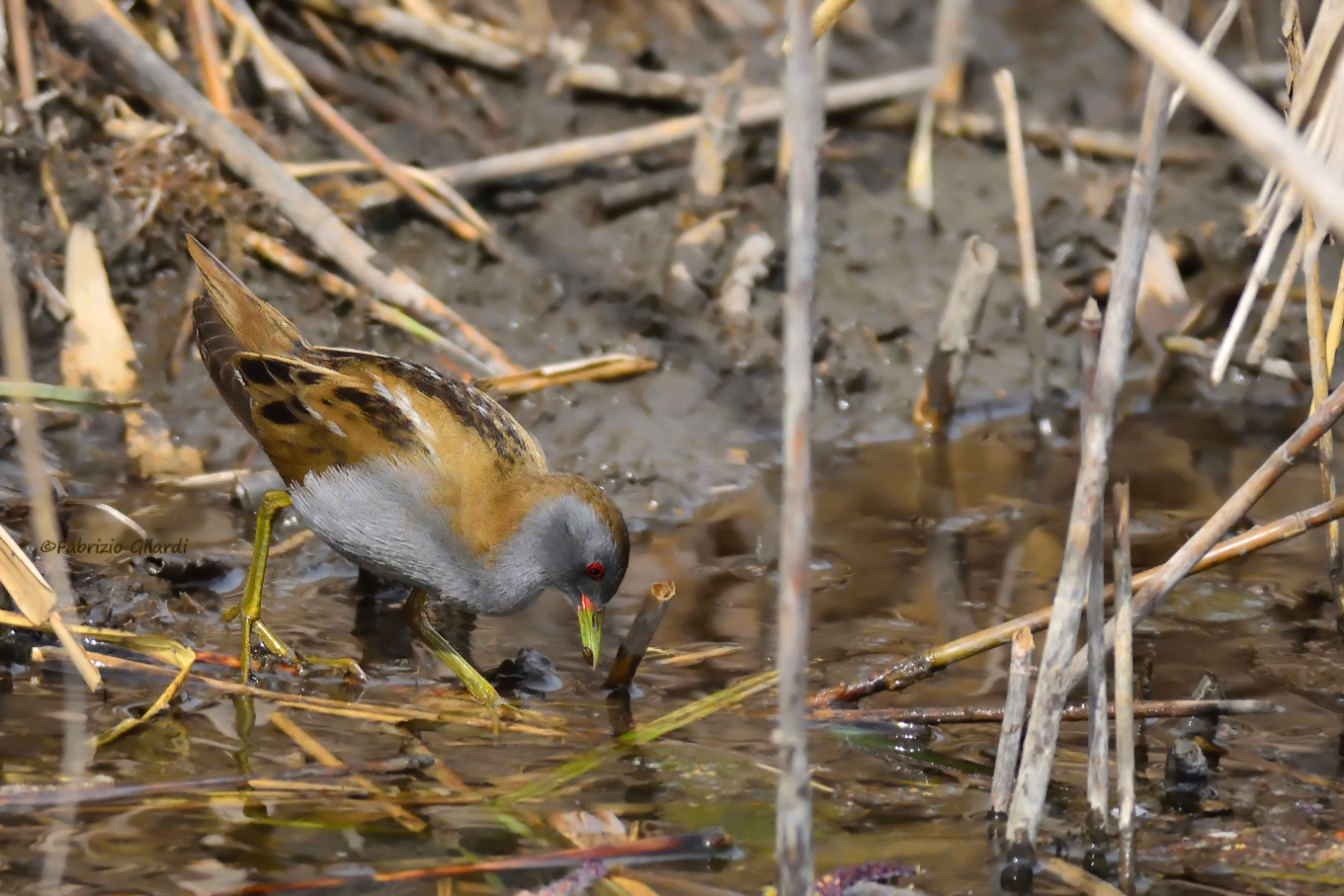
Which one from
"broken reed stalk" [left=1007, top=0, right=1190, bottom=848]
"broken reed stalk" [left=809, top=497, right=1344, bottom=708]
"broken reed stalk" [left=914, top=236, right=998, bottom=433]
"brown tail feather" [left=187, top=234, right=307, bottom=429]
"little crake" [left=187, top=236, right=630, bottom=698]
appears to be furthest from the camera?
"broken reed stalk" [left=914, top=236, right=998, bottom=433]

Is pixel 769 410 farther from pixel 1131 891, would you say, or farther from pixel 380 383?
pixel 1131 891

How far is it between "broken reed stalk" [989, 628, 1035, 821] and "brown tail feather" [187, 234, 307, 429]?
224 cm

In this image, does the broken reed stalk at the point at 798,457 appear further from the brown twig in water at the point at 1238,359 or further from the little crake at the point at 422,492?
the brown twig in water at the point at 1238,359

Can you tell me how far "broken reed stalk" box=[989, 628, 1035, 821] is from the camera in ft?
9.15

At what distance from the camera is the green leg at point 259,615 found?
12.2 ft

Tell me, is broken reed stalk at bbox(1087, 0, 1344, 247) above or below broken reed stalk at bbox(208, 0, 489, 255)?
below

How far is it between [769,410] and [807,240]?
3.61m

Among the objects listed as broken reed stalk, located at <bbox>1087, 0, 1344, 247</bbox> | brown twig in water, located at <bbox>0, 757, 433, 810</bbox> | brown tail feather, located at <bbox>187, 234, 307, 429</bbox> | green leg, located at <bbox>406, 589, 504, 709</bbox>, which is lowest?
brown twig in water, located at <bbox>0, 757, 433, 810</bbox>

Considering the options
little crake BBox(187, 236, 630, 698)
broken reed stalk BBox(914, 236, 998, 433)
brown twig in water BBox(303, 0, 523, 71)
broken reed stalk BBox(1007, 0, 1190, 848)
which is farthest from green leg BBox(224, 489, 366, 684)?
brown twig in water BBox(303, 0, 523, 71)

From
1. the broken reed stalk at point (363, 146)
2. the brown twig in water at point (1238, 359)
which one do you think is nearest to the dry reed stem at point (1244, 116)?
the brown twig in water at point (1238, 359)

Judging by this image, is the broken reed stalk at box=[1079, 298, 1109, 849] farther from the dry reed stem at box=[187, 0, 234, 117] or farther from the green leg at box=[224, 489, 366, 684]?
the dry reed stem at box=[187, 0, 234, 117]

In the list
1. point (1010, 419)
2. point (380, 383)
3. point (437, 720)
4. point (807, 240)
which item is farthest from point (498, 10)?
point (807, 240)

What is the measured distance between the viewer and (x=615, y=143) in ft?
20.4

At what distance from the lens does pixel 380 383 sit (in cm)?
398
